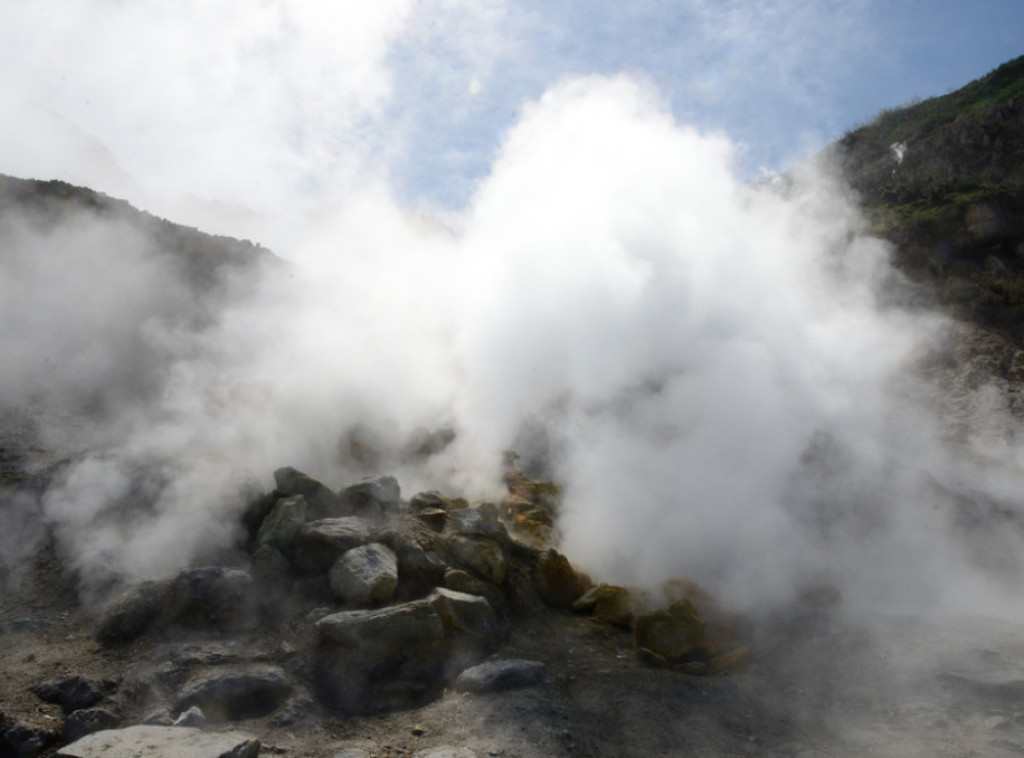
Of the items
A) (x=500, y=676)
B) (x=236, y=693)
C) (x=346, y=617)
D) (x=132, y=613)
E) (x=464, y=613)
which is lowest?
(x=236, y=693)

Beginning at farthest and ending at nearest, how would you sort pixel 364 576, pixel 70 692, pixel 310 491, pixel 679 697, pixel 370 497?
pixel 370 497, pixel 310 491, pixel 364 576, pixel 679 697, pixel 70 692

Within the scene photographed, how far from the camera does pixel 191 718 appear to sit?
3.93 m

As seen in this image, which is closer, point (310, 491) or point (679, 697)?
point (679, 697)

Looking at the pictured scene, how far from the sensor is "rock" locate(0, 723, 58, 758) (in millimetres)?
3699

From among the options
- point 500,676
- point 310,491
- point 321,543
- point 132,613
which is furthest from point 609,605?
point 132,613

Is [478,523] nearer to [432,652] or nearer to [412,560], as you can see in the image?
[412,560]

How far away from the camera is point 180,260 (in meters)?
11.7

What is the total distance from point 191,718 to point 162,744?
0.44 meters

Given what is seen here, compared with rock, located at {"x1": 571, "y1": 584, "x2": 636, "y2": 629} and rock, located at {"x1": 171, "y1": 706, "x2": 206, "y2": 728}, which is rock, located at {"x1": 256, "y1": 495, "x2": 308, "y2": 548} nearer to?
rock, located at {"x1": 171, "y1": 706, "x2": 206, "y2": 728}

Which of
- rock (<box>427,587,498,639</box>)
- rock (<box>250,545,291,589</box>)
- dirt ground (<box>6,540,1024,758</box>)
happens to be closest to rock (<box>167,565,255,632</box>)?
rock (<box>250,545,291,589</box>)

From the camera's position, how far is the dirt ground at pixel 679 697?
3912 mm

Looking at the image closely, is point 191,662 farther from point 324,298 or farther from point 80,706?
point 324,298

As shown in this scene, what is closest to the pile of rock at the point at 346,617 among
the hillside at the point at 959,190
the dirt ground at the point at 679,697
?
the dirt ground at the point at 679,697

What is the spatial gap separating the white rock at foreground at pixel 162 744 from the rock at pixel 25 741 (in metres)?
0.38
